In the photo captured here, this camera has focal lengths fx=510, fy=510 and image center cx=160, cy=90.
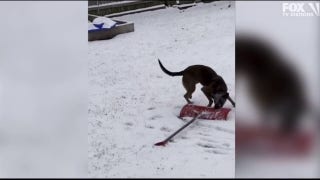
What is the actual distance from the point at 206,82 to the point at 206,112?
0.13 meters

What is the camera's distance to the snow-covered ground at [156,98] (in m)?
1.76

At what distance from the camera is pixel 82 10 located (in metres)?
1.57

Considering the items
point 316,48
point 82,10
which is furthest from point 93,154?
point 316,48

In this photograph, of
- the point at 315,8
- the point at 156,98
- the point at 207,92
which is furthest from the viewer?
the point at 207,92

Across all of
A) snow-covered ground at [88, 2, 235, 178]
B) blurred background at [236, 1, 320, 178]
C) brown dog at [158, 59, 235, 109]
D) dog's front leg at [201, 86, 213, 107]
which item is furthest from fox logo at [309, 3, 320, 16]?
dog's front leg at [201, 86, 213, 107]

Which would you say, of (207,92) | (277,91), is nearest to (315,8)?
(277,91)

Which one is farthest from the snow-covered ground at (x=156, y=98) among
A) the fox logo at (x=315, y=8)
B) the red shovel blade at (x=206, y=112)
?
the fox logo at (x=315, y=8)

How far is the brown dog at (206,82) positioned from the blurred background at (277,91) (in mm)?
230

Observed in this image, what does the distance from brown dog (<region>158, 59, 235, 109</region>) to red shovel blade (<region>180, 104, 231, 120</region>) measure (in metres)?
0.02

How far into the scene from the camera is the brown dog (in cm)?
195

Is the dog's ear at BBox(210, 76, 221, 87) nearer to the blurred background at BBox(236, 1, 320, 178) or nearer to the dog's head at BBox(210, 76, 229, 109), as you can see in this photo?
the dog's head at BBox(210, 76, 229, 109)

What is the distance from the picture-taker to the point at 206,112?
1990 mm

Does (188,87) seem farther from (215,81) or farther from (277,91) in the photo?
(277,91)

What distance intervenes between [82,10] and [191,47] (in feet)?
1.70
